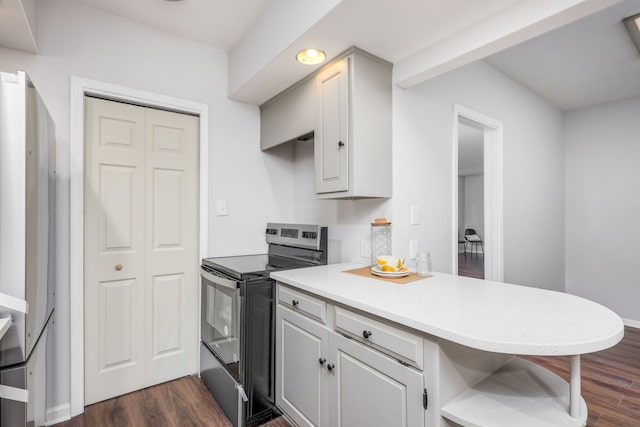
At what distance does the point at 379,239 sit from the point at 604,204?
3.42m

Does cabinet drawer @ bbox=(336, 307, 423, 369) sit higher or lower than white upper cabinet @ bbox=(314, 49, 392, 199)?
lower

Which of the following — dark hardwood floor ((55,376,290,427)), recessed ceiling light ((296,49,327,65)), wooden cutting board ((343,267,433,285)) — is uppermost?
recessed ceiling light ((296,49,327,65))

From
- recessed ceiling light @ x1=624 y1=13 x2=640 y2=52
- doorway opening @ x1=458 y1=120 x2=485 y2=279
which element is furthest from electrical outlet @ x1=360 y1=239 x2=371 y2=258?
doorway opening @ x1=458 y1=120 x2=485 y2=279

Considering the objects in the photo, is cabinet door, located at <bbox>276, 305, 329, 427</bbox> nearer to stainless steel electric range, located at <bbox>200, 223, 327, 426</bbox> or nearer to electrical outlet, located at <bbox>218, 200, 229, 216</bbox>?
stainless steel electric range, located at <bbox>200, 223, 327, 426</bbox>

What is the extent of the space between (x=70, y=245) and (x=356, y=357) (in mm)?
1763

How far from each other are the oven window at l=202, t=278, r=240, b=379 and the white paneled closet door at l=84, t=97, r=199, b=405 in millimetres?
205

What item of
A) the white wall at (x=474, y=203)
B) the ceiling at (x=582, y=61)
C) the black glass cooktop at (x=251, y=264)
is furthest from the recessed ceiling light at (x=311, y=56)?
the white wall at (x=474, y=203)

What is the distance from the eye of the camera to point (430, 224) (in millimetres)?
2176

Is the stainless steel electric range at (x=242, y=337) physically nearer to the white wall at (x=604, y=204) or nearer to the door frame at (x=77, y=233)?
the door frame at (x=77, y=233)

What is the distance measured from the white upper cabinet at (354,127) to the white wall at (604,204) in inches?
131

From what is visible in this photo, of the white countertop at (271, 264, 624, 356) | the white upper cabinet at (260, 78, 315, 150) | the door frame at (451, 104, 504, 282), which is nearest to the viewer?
the white countertop at (271, 264, 624, 356)

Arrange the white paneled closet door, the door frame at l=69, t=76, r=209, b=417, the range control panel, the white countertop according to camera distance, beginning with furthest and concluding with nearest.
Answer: the range control panel → the white paneled closet door → the door frame at l=69, t=76, r=209, b=417 → the white countertop

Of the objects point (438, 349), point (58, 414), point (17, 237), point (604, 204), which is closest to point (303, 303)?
point (438, 349)

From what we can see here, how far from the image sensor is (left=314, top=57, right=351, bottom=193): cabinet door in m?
1.82
